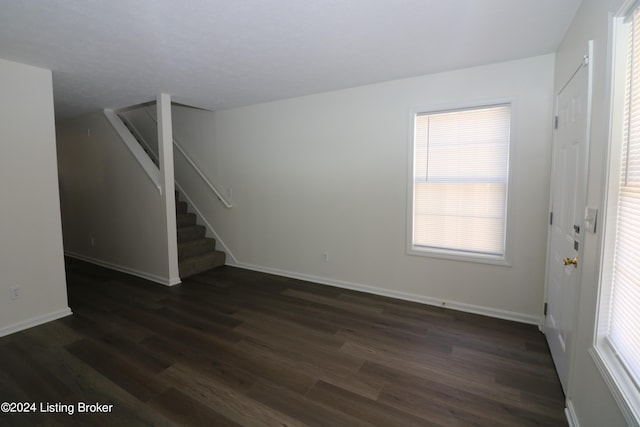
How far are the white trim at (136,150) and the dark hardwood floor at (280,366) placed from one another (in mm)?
1566

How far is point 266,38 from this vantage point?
219 cm

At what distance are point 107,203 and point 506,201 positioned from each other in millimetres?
5290

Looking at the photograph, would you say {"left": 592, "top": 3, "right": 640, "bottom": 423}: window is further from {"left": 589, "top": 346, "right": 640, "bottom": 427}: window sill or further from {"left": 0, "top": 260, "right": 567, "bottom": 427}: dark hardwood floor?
{"left": 0, "top": 260, "right": 567, "bottom": 427}: dark hardwood floor

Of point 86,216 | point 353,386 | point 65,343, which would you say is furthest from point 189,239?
point 353,386

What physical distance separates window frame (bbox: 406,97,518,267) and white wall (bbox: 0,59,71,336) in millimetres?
3580

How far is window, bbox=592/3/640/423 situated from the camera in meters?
1.08

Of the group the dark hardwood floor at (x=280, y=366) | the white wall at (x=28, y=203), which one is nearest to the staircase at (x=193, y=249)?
the dark hardwood floor at (x=280, y=366)

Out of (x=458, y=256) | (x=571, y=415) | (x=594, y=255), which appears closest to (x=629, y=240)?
(x=594, y=255)

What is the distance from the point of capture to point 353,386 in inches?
75.2

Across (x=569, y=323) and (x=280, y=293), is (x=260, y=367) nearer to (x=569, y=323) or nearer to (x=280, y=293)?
(x=280, y=293)

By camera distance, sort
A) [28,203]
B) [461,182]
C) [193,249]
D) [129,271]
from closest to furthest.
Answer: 1. [28,203]
2. [461,182]
3. [129,271]
4. [193,249]

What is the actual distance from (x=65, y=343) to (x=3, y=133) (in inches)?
74.7

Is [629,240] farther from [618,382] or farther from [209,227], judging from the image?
[209,227]

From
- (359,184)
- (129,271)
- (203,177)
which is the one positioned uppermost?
(203,177)
